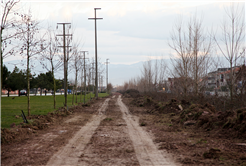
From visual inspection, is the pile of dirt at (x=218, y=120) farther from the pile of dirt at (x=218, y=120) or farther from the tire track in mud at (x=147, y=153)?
the tire track in mud at (x=147, y=153)

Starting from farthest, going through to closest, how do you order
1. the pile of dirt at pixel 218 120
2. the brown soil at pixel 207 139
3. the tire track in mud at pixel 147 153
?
the pile of dirt at pixel 218 120
the brown soil at pixel 207 139
the tire track in mud at pixel 147 153

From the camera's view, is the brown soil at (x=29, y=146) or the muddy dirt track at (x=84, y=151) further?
the brown soil at (x=29, y=146)

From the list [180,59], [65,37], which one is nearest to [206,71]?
[180,59]

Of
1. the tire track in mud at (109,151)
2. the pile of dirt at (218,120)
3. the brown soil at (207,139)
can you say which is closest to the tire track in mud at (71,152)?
the tire track in mud at (109,151)

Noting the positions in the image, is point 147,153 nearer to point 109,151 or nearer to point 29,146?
point 109,151

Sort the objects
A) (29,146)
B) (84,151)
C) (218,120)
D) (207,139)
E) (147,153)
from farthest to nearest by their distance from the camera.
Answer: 1. (218,120)
2. (207,139)
3. (29,146)
4. (84,151)
5. (147,153)

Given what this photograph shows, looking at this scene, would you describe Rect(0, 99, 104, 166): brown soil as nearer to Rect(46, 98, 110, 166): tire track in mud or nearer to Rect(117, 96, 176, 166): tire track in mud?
Rect(46, 98, 110, 166): tire track in mud

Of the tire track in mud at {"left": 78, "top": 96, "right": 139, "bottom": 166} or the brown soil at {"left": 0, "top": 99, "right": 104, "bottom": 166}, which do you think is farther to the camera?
the brown soil at {"left": 0, "top": 99, "right": 104, "bottom": 166}

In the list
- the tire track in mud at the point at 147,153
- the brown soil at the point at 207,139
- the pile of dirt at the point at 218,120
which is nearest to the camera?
the tire track in mud at the point at 147,153

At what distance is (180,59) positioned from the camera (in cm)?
2166

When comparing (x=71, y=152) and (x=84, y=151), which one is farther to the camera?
(x=84, y=151)

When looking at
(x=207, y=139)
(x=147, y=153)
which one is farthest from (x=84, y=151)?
(x=207, y=139)

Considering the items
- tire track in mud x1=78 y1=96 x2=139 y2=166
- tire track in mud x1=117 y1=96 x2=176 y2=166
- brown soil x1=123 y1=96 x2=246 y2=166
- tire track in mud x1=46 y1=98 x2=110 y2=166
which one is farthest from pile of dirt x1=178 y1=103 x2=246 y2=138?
tire track in mud x1=46 y1=98 x2=110 y2=166

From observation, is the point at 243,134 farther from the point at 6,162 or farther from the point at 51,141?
the point at 6,162
